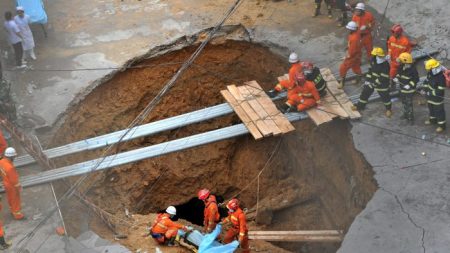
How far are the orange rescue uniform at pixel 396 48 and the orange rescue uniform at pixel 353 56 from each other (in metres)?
0.70

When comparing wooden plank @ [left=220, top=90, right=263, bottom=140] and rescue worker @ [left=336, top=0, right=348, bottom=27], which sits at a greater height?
rescue worker @ [left=336, top=0, right=348, bottom=27]

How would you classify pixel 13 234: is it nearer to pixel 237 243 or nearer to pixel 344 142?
pixel 237 243

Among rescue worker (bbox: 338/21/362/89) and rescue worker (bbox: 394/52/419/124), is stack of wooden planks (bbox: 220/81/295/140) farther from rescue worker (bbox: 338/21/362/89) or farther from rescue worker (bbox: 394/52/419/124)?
rescue worker (bbox: 394/52/419/124)

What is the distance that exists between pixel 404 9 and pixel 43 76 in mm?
9362

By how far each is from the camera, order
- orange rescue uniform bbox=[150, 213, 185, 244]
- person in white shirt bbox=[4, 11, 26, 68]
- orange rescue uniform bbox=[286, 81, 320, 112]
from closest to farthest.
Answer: orange rescue uniform bbox=[150, 213, 185, 244], orange rescue uniform bbox=[286, 81, 320, 112], person in white shirt bbox=[4, 11, 26, 68]

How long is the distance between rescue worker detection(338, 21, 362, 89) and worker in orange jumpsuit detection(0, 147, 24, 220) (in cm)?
724

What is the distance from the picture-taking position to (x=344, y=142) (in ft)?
43.6

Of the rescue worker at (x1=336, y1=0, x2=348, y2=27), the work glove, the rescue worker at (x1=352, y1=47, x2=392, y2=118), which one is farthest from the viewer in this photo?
the rescue worker at (x1=336, y1=0, x2=348, y2=27)

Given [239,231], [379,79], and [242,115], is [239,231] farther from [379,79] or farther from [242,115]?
[379,79]

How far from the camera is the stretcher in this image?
16.4m

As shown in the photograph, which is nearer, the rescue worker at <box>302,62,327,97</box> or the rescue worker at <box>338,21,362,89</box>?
the rescue worker at <box>302,62,327,97</box>

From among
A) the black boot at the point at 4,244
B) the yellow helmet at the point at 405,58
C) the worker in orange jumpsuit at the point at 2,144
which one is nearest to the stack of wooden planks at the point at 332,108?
the yellow helmet at the point at 405,58

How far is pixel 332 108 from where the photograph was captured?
1365 centimetres

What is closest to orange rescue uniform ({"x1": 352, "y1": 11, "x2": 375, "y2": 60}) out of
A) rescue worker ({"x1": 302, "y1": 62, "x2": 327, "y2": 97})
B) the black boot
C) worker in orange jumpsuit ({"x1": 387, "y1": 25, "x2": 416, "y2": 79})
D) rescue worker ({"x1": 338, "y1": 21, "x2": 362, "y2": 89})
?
rescue worker ({"x1": 338, "y1": 21, "x2": 362, "y2": 89})
